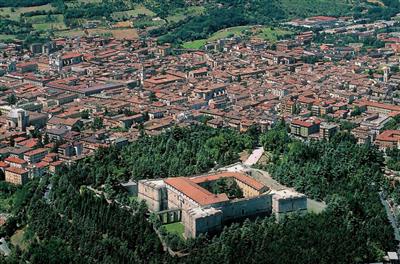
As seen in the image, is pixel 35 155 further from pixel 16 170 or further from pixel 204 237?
pixel 204 237

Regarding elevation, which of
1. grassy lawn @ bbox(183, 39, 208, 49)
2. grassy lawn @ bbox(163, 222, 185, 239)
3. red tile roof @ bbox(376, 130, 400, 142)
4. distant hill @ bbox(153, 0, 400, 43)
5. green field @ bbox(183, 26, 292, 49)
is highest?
grassy lawn @ bbox(163, 222, 185, 239)

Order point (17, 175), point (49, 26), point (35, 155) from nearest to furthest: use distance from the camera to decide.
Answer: point (17, 175), point (35, 155), point (49, 26)

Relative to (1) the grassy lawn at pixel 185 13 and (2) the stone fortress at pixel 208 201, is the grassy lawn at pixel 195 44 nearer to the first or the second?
(1) the grassy lawn at pixel 185 13

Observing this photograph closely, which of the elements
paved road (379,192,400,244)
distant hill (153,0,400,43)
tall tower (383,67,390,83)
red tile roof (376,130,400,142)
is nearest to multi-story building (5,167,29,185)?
paved road (379,192,400,244)

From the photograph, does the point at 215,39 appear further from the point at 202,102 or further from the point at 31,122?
the point at 31,122

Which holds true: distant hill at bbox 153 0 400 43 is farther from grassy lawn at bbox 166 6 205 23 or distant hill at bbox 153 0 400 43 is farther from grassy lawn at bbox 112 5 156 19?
grassy lawn at bbox 112 5 156 19

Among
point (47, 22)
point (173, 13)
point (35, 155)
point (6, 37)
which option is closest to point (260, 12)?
point (173, 13)

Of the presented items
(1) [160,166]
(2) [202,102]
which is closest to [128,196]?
(1) [160,166]
